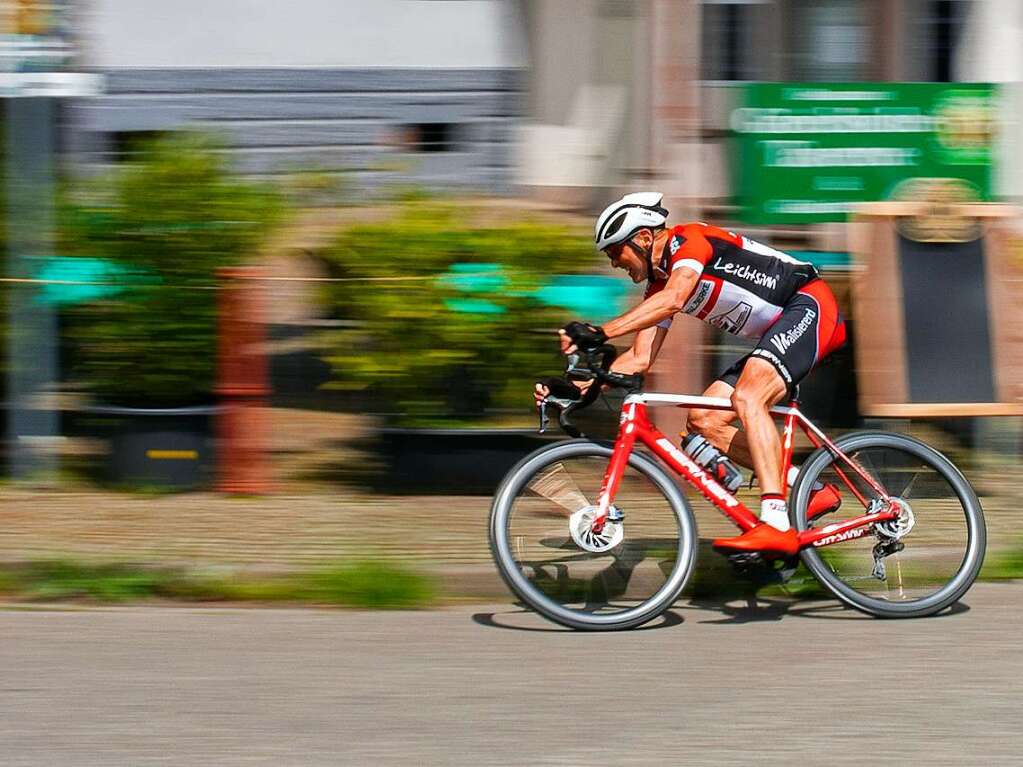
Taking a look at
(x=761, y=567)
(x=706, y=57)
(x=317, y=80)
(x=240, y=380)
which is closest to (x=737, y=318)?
(x=761, y=567)

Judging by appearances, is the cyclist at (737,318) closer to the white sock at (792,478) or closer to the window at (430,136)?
the white sock at (792,478)

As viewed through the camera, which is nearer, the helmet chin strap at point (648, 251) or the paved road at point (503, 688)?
the paved road at point (503, 688)

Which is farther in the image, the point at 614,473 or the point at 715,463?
the point at 715,463

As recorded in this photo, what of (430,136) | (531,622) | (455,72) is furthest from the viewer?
(430,136)

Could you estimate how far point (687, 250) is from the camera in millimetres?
6520

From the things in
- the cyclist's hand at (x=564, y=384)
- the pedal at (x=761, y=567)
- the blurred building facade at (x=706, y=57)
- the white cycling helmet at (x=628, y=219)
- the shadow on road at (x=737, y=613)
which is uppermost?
the blurred building facade at (x=706, y=57)

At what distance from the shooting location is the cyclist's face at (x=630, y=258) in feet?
21.5

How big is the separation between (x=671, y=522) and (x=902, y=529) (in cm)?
99

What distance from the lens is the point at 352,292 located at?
334 inches

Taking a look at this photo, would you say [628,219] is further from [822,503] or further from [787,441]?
[822,503]

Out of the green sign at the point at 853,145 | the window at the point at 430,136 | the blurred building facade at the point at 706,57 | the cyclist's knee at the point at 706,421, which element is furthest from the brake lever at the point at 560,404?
the window at the point at 430,136

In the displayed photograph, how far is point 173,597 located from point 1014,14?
26.9 feet

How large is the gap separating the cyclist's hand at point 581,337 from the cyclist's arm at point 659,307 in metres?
0.04

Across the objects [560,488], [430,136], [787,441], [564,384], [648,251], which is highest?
[430,136]
